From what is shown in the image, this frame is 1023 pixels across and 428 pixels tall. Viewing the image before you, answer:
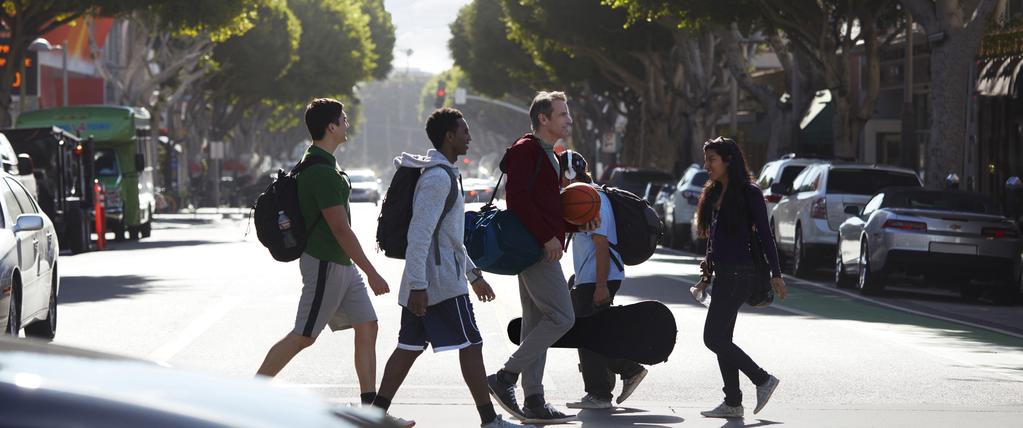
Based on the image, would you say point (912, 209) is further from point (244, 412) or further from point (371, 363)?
point (244, 412)

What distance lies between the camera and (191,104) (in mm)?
69562

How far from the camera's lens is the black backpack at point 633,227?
9672 millimetres

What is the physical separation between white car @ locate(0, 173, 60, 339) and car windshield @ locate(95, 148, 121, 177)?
23.6 meters

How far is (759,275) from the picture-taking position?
984cm

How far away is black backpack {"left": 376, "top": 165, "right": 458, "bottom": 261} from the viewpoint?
27.9 ft

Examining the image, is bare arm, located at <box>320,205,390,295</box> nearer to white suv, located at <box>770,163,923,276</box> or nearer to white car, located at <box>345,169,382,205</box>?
white suv, located at <box>770,163,923,276</box>

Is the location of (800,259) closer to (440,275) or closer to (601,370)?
(601,370)

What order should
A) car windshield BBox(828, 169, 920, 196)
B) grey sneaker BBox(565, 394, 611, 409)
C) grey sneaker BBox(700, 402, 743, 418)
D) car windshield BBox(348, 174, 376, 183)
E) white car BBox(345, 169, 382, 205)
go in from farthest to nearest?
car windshield BBox(348, 174, 376, 183)
white car BBox(345, 169, 382, 205)
car windshield BBox(828, 169, 920, 196)
grey sneaker BBox(565, 394, 611, 409)
grey sneaker BBox(700, 402, 743, 418)

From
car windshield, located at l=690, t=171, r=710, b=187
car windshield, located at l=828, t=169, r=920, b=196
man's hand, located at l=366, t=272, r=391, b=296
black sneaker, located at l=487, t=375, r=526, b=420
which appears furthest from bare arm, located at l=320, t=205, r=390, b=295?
car windshield, located at l=690, t=171, r=710, b=187

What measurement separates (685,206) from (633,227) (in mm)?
24327

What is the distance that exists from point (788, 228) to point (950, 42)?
12.3 feet

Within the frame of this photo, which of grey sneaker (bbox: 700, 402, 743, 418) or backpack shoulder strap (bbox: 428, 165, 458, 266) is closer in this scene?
backpack shoulder strap (bbox: 428, 165, 458, 266)

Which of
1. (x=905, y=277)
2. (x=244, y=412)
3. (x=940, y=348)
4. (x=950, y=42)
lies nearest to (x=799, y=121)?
(x=950, y=42)

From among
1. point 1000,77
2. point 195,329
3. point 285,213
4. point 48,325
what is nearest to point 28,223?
point 48,325
